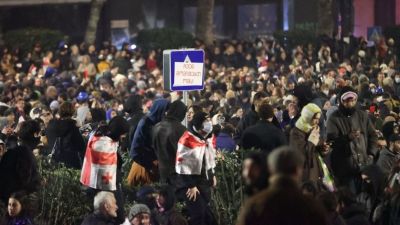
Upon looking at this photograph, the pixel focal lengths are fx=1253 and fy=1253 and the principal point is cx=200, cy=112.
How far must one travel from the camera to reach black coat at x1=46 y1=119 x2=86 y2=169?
14633 millimetres

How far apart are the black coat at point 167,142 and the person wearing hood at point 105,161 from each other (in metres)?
0.52

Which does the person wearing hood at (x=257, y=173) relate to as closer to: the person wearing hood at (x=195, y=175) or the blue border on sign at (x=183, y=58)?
the person wearing hood at (x=195, y=175)

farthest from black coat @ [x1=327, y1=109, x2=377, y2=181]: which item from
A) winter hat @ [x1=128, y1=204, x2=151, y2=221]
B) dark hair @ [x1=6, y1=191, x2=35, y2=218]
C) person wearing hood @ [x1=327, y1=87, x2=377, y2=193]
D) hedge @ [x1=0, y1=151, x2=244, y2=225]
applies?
dark hair @ [x1=6, y1=191, x2=35, y2=218]

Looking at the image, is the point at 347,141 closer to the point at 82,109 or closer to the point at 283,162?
the point at 283,162

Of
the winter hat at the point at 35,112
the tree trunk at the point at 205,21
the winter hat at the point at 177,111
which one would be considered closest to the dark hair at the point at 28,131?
the winter hat at the point at 177,111

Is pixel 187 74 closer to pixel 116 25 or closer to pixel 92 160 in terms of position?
pixel 92 160

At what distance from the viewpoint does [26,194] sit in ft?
40.5

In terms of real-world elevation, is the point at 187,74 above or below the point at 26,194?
above

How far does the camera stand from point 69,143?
14.7 meters

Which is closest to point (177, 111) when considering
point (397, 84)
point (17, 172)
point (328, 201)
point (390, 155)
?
point (17, 172)

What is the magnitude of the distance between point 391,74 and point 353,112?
31.0ft

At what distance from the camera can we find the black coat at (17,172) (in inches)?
503

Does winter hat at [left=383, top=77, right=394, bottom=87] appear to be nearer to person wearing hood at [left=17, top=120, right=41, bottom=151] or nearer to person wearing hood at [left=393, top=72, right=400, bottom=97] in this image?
person wearing hood at [left=393, top=72, right=400, bottom=97]

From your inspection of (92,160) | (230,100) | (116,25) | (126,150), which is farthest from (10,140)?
(116,25)
